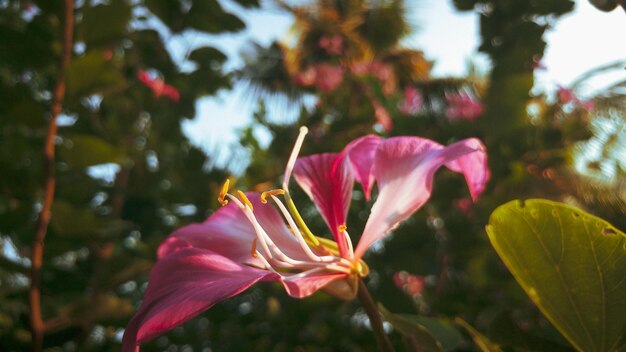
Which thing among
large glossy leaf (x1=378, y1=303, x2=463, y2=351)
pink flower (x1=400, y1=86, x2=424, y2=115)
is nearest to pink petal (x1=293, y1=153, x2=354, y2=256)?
large glossy leaf (x1=378, y1=303, x2=463, y2=351)

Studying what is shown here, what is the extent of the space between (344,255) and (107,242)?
0.71 meters

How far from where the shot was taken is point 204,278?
43 cm

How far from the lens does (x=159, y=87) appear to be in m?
1.47

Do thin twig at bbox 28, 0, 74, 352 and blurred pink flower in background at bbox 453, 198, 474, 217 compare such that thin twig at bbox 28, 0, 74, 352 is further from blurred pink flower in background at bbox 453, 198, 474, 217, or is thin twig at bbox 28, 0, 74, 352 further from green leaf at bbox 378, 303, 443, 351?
blurred pink flower in background at bbox 453, 198, 474, 217

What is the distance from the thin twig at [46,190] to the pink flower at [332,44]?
211 inches

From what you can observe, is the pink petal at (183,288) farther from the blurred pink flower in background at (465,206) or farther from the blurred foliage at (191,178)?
the blurred pink flower in background at (465,206)

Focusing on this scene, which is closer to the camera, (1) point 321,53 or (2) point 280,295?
(2) point 280,295

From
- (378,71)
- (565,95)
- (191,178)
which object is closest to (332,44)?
(378,71)

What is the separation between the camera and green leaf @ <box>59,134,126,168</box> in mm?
958

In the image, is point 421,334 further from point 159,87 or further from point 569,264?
point 159,87

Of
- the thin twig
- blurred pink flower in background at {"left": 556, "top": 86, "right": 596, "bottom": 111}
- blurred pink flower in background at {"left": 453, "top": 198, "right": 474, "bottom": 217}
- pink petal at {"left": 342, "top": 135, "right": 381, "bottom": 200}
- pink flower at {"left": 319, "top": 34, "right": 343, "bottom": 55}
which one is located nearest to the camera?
pink petal at {"left": 342, "top": 135, "right": 381, "bottom": 200}

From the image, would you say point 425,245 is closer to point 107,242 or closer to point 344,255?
point 107,242

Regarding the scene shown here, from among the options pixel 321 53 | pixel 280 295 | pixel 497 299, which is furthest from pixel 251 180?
pixel 321 53

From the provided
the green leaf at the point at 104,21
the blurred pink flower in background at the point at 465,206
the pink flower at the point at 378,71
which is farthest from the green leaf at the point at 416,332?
the pink flower at the point at 378,71
